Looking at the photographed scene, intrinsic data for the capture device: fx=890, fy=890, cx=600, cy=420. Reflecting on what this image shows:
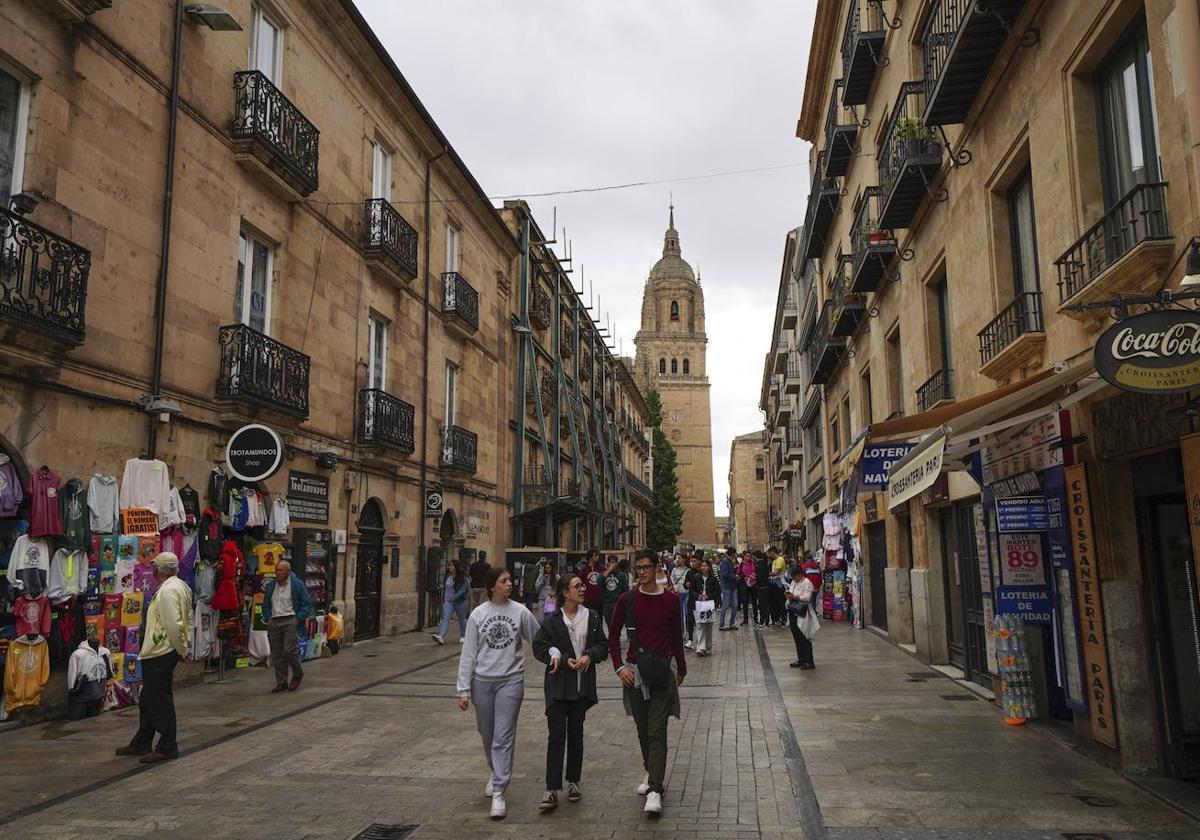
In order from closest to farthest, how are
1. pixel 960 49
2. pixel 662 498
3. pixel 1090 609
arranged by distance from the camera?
pixel 1090 609 < pixel 960 49 < pixel 662 498

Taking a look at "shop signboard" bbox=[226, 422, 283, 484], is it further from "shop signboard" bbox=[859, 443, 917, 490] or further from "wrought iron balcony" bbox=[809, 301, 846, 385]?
"wrought iron balcony" bbox=[809, 301, 846, 385]

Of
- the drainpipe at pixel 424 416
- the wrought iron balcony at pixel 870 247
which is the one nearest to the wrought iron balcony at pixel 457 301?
the drainpipe at pixel 424 416

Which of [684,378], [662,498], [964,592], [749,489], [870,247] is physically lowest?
[964,592]

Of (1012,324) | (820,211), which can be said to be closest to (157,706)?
(1012,324)

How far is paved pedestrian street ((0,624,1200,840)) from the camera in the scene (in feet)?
18.1

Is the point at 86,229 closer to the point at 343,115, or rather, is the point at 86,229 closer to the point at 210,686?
the point at 210,686

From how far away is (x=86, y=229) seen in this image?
993cm

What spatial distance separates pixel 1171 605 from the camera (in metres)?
6.57

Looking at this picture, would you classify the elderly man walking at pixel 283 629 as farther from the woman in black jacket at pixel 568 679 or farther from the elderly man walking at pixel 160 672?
the woman in black jacket at pixel 568 679

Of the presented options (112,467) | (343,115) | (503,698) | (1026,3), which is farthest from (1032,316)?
(343,115)

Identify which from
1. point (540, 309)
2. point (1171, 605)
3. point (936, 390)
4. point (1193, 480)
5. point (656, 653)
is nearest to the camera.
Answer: point (1193, 480)

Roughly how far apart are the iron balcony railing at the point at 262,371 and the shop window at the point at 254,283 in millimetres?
533

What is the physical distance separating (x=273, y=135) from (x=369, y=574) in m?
8.24

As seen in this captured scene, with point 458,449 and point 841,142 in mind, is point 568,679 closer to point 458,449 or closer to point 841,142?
point 841,142
